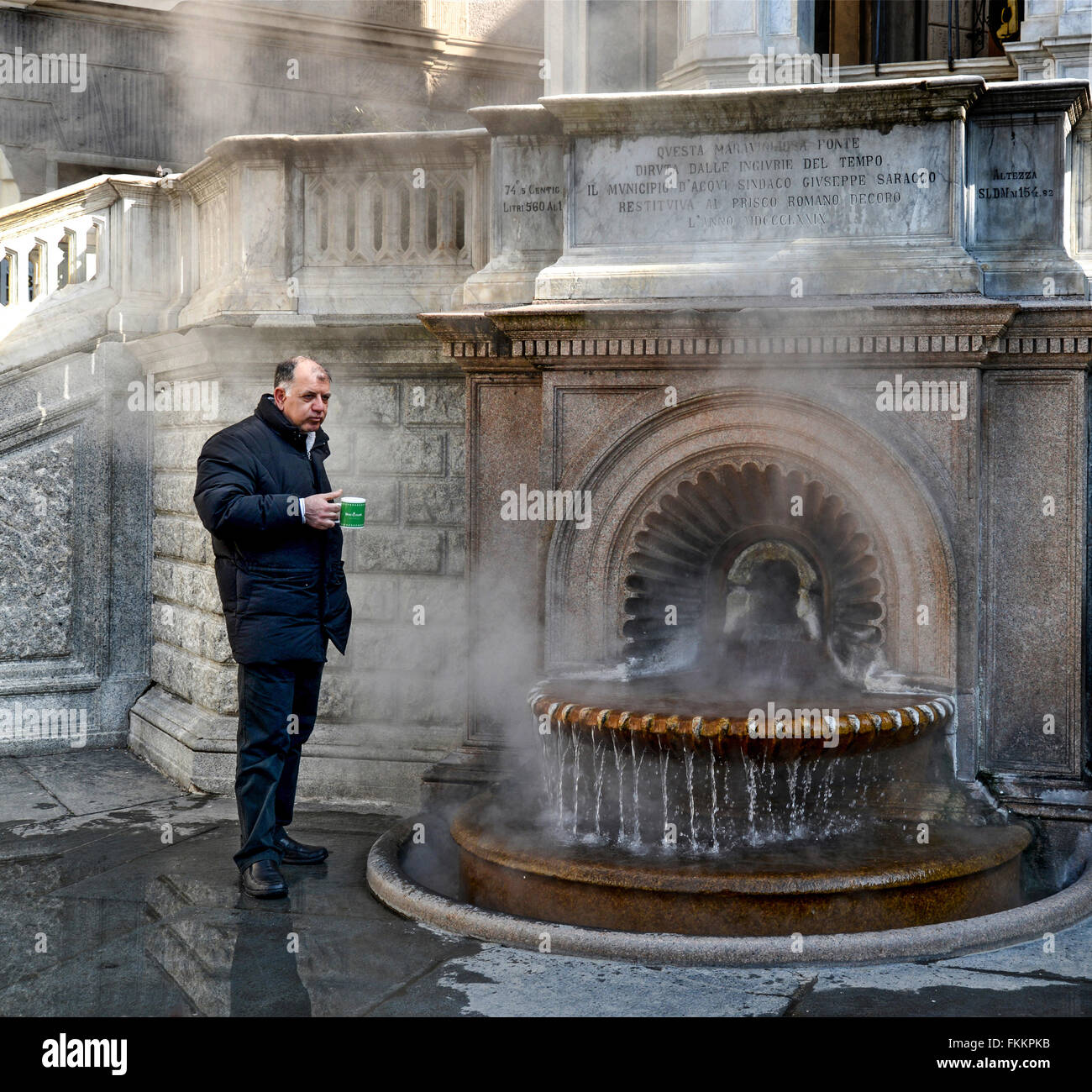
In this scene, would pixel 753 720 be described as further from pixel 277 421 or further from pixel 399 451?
pixel 399 451

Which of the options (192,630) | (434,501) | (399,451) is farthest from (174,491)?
(434,501)

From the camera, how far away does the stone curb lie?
15.8 feet

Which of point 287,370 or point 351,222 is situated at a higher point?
point 351,222

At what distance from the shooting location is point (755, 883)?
5020mm

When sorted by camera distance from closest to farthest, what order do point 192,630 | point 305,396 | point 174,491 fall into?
point 305,396
point 192,630
point 174,491

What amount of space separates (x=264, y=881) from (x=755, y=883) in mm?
2077

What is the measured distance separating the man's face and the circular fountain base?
6.27 ft

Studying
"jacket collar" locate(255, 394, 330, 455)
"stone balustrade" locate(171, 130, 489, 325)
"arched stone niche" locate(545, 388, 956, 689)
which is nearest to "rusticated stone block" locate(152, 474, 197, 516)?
"stone balustrade" locate(171, 130, 489, 325)

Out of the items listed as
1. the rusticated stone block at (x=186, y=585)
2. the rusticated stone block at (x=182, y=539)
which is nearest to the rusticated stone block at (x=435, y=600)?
the rusticated stone block at (x=186, y=585)

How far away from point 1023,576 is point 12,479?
627cm

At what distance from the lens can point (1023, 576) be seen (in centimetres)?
626

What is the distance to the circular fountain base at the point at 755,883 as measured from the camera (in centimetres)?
503

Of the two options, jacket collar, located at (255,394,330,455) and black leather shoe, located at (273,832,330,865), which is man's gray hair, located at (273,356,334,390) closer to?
jacket collar, located at (255,394,330,455)

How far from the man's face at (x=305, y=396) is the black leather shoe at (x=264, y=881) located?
6.15ft
